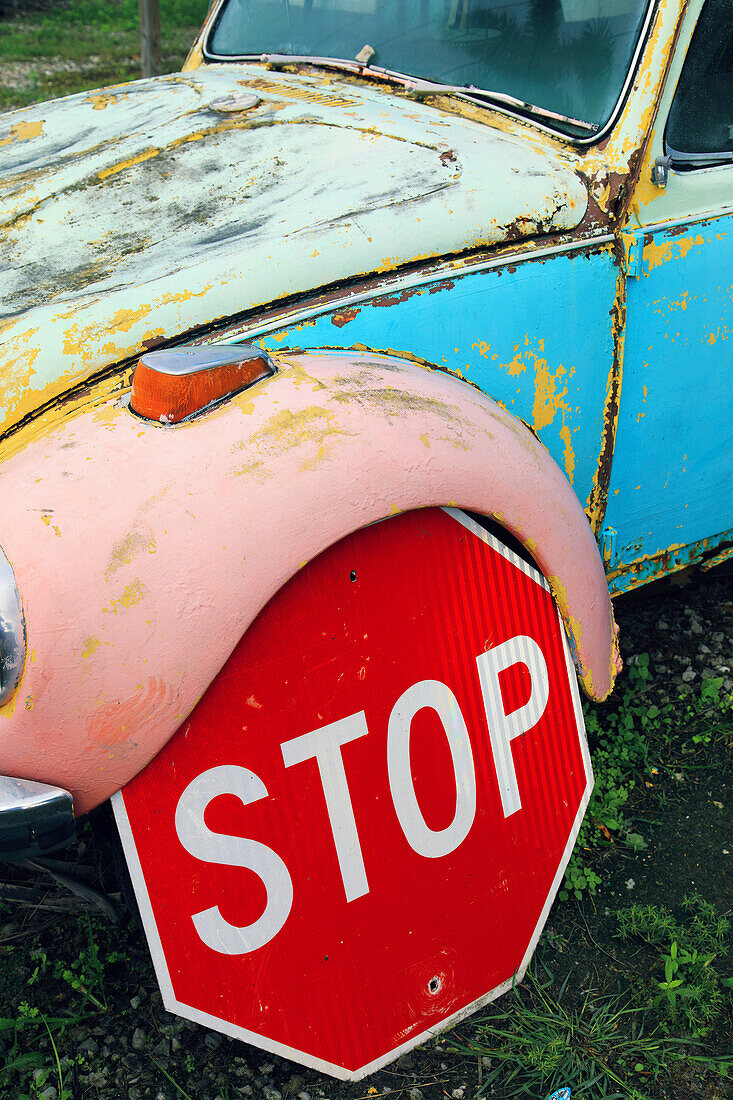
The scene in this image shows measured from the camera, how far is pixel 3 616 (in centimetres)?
100

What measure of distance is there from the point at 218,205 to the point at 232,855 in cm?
112

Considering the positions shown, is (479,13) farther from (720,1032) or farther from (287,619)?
(720,1032)

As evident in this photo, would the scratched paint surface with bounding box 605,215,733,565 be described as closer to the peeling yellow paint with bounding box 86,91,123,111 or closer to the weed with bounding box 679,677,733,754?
the weed with bounding box 679,677,733,754

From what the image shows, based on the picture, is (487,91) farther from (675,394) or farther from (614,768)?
(614,768)

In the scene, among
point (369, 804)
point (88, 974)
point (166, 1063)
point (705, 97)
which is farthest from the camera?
point (705, 97)

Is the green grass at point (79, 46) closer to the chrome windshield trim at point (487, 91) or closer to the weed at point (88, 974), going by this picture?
the chrome windshield trim at point (487, 91)

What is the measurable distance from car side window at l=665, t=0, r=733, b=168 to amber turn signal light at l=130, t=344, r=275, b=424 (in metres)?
1.07

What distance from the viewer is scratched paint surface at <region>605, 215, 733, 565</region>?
1704 millimetres

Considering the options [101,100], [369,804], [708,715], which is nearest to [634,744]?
[708,715]

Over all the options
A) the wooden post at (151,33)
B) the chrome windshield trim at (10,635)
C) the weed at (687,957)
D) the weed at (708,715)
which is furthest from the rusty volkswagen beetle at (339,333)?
the wooden post at (151,33)

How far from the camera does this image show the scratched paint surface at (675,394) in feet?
5.59

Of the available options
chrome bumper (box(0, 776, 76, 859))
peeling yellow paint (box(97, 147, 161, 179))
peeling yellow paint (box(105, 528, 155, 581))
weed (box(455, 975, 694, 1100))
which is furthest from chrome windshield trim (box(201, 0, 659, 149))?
weed (box(455, 975, 694, 1100))

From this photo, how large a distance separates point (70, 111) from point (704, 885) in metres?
2.21

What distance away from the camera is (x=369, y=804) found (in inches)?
51.6
